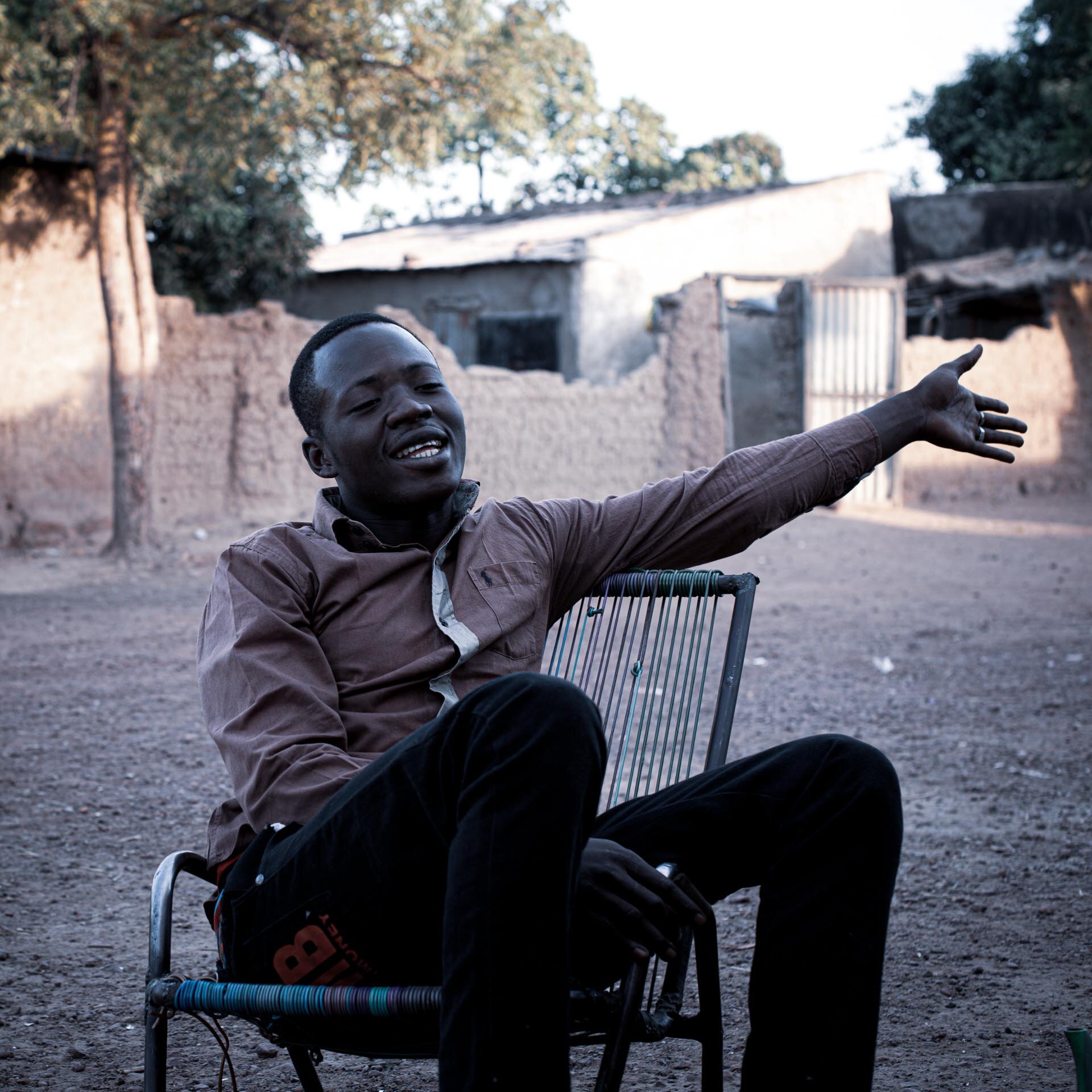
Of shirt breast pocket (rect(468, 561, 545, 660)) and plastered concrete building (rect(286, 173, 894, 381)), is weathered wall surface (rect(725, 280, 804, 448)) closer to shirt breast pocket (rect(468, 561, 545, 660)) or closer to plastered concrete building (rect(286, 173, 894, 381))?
plastered concrete building (rect(286, 173, 894, 381))

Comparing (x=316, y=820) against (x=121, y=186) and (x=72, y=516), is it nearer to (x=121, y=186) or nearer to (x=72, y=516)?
(x=121, y=186)

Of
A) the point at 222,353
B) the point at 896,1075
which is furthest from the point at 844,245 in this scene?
the point at 896,1075

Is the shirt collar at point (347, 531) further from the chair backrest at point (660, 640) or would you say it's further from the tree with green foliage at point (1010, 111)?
the tree with green foliage at point (1010, 111)

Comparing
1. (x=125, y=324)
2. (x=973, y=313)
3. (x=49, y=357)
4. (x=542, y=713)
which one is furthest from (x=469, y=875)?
(x=973, y=313)

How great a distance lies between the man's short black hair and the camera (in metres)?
2.04

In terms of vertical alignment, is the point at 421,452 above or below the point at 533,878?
above

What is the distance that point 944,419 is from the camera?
6.79ft

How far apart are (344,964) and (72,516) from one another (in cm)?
999

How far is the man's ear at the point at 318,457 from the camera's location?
208 cm

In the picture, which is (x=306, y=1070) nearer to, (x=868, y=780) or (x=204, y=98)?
(x=868, y=780)

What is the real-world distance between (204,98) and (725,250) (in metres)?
7.16

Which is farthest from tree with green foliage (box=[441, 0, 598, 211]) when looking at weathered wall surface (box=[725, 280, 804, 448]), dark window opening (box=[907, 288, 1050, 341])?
dark window opening (box=[907, 288, 1050, 341])

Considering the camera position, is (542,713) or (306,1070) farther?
(306,1070)

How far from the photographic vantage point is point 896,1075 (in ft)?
7.23
